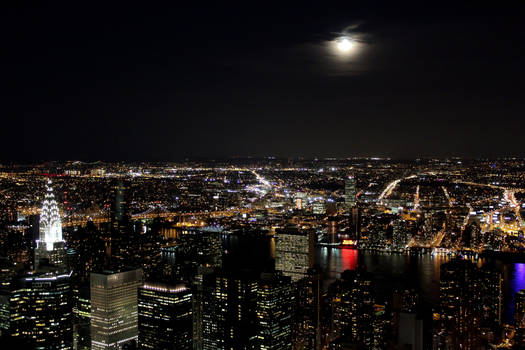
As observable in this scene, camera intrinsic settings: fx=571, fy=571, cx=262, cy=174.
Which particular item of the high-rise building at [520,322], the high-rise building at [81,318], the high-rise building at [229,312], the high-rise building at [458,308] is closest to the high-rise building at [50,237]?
the high-rise building at [81,318]

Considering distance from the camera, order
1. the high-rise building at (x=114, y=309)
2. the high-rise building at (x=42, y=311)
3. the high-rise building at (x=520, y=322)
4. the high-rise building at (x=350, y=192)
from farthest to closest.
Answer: the high-rise building at (x=350, y=192) < the high-rise building at (x=114, y=309) < the high-rise building at (x=42, y=311) < the high-rise building at (x=520, y=322)

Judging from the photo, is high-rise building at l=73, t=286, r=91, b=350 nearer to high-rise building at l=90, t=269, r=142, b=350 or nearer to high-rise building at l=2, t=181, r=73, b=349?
high-rise building at l=90, t=269, r=142, b=350

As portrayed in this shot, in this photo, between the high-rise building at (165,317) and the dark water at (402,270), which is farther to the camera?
the dark water at (402,270)

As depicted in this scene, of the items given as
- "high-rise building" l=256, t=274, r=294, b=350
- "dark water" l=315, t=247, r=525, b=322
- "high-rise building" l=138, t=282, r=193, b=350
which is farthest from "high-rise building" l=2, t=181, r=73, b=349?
"dark water" l=315, t=247, r=525, b=322

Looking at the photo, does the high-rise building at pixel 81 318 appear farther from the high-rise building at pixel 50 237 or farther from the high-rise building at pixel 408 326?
the high-rise building at pixel 408 326

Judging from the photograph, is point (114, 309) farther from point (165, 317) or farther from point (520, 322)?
point (520, 322)
